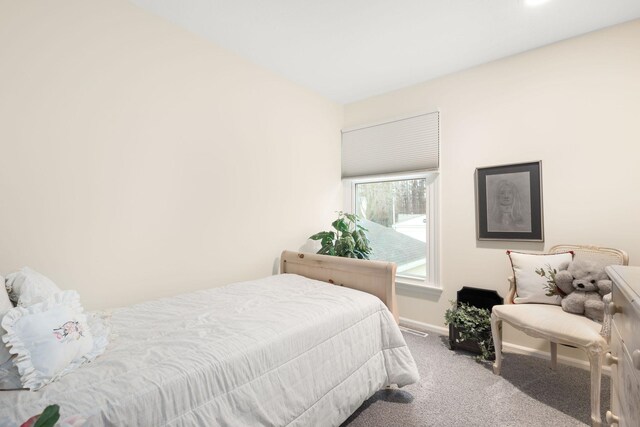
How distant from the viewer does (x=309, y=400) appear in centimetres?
140

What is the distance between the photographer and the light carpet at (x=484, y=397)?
1.68m

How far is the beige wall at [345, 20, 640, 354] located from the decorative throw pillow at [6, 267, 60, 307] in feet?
9.58

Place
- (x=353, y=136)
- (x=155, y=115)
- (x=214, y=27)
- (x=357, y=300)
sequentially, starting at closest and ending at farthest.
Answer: (x=357, y=300), (x=155, y=115), (x=214, y=27), (x=353, y=136)

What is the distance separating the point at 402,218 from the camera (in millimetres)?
3354

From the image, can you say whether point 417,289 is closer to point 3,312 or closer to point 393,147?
point 393,147

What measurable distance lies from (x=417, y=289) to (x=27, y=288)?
2964 mm

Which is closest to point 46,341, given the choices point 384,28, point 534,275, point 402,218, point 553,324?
point 553,324

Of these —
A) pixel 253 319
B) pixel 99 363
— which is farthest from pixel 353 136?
pixel 99 363

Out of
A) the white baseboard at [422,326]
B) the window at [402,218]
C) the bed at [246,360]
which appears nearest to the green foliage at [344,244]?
the window at [402,218]

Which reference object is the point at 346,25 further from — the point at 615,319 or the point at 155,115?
the point at 615,319

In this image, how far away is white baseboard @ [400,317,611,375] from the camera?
2251 mm

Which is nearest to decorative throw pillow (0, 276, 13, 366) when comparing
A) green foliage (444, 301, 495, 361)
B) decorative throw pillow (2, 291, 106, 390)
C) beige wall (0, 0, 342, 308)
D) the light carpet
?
decorative throw pillow (2, 291, 106, 390)

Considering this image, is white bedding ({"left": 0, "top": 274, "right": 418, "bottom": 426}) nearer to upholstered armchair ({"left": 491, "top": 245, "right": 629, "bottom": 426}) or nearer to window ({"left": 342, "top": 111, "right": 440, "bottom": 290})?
upholstered armchair ({"left": 491, "top": 245, "right": 629, "bottom": 426})

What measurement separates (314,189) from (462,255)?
64.7 inches
